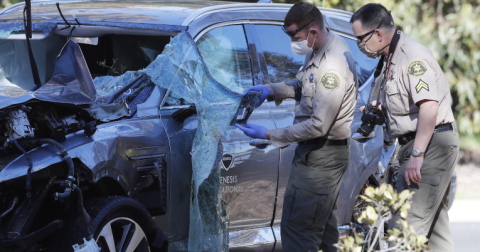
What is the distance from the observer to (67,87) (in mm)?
3373

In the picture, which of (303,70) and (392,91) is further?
(303,70)

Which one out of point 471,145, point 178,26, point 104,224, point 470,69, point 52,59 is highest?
point 178,26

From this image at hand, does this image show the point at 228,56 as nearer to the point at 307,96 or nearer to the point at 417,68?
the point at 307,96

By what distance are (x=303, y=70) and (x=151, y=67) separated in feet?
3.22

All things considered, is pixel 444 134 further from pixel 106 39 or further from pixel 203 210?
pixel 106 39

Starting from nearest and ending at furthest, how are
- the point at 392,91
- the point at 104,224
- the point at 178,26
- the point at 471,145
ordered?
the point at 104,224 < the point at 392,91 < the point at 178,26 < the point at 471,145

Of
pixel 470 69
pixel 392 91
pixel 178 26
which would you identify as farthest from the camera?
pixel 470 69

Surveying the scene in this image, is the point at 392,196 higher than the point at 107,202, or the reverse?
the point at 392,196

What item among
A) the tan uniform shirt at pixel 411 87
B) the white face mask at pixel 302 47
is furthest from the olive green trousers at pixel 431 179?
the white face mask at pixel 302 47

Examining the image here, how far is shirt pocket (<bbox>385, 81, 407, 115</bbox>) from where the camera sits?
3.49 metres

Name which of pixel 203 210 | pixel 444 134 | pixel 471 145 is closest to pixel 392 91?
pixel 444 134

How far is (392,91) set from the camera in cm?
351

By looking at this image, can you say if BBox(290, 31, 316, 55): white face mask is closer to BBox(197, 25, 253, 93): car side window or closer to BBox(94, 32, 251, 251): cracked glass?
BBox(94, 32, 251, 251): cracked glass

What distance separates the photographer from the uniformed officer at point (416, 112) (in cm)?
337
